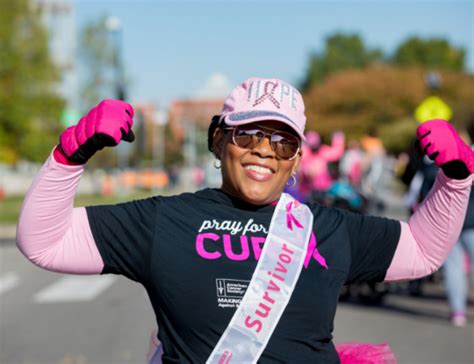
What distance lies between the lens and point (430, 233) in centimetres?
274

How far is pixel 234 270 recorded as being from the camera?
2.46m

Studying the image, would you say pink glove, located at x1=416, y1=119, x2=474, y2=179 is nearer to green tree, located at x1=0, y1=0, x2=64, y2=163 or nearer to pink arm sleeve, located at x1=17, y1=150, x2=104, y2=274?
pink arm sleeve, located at x1=17, y1=150, x2=104, y2=274

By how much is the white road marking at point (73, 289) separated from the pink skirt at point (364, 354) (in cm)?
751

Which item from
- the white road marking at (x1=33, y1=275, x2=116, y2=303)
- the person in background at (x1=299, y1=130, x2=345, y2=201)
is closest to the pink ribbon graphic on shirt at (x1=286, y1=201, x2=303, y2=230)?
the white road marking at (x1=33, y1=275, x2=116, y2=303)

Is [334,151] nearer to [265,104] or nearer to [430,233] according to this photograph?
[430,233]

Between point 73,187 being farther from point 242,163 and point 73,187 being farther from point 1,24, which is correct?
point 1,24

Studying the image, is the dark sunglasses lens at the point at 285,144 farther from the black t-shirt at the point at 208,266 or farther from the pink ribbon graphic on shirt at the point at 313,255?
the pink ribbon graphic on shirt at the point at 313,255

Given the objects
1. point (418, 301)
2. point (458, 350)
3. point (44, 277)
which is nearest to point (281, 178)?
point (458, 350)

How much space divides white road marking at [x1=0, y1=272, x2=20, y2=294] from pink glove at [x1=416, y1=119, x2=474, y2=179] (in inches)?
354

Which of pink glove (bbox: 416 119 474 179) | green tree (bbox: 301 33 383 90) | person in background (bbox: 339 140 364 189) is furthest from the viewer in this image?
green tree (bbox: 301 33 383 90)

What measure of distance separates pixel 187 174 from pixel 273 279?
66.5m

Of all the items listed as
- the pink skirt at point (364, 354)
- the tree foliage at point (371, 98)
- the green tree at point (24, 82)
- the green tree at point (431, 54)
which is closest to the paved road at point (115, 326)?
the pink skirt at point (364, 354)

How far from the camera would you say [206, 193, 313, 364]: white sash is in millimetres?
2455

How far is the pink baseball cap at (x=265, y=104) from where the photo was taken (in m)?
2.58
